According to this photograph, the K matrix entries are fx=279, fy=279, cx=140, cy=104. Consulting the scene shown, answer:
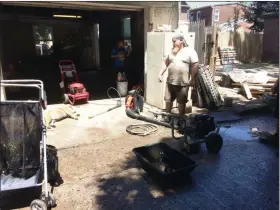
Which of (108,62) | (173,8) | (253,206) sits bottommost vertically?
(253,206)

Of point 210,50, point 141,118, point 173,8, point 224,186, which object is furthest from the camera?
point 210,50

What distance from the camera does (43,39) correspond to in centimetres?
1800

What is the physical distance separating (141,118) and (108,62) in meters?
9.25

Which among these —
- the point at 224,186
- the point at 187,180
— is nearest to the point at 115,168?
the point at 187,180

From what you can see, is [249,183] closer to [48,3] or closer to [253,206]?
[253,206]

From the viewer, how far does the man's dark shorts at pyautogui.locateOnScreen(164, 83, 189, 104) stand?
6.29 meters

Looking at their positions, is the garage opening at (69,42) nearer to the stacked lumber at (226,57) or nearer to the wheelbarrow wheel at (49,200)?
the stacked lumber at (226,57)

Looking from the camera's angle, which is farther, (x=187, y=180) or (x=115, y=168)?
(x=115, y=168)

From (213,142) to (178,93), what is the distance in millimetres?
1774

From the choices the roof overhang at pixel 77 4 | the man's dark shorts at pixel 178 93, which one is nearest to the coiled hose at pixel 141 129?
the man's dark shorts at pixel 178 93

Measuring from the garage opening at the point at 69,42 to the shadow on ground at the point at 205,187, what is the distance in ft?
19.6

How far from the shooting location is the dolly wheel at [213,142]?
4887 mm

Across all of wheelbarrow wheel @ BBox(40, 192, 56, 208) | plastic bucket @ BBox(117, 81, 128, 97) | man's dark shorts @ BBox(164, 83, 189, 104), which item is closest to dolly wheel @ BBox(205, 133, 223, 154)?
man's dark shorts @ BBox(164, 83, 189, 104)

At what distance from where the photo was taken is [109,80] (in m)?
12.7
